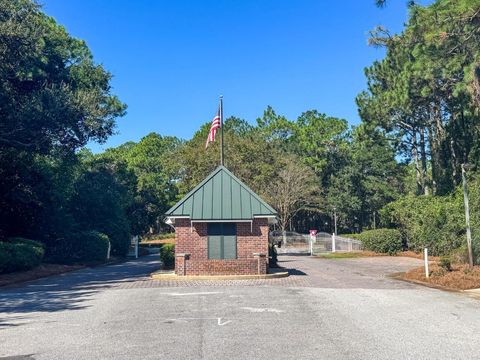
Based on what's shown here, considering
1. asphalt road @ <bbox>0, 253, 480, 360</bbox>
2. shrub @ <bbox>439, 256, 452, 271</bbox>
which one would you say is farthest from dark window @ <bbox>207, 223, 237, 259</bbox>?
shrub @ <bbox>439, 256, 452, 271</bbox>

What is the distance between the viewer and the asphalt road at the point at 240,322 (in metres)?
7.77

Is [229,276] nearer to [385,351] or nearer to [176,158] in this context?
[385,351]

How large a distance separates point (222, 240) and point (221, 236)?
171mm

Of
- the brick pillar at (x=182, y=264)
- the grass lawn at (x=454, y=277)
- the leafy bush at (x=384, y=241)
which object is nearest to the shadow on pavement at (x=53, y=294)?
the brick pillar at (x=182, y=264)

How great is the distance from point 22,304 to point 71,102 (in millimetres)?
12965

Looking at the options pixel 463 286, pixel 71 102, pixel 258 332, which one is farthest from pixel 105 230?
pixel 258 332

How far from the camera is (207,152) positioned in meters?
43.7

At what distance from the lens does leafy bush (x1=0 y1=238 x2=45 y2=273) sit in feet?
70.8

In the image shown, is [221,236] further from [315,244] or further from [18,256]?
[315,244]

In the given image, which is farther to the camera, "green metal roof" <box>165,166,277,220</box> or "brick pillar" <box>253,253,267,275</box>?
"green metal roof" <box>165,166,277,220</box>

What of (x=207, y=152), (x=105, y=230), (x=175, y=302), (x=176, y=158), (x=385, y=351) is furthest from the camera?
(x=176, y=158)

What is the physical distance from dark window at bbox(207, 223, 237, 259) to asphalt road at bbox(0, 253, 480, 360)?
3372 mm

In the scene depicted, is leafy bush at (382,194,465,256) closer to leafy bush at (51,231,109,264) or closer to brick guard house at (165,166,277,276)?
brick guard house at (165,166,277,276)

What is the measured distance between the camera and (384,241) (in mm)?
36156
